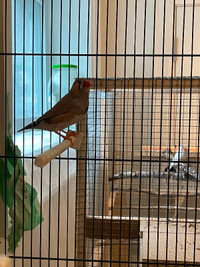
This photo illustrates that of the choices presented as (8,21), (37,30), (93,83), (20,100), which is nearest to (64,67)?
(37,30)

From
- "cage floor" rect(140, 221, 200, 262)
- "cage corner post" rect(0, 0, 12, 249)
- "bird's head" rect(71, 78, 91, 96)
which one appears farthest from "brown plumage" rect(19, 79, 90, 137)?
"cage floor" rect(140, 221, 200, 262)

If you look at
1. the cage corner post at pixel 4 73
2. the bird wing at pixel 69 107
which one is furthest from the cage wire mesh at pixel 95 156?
the bird wing at pixel 69 107

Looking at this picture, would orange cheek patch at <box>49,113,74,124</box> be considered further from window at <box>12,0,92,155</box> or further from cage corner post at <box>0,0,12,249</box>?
window at <box>12,0,92,155</box>

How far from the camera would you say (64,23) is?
264 cm

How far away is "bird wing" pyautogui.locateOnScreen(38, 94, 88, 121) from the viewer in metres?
1.22

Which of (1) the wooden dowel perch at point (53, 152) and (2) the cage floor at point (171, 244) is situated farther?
(2) the cage floor at point (171, 244)

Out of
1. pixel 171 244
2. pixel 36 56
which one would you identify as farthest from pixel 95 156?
pixel 36 56

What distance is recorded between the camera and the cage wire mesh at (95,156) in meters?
1.40

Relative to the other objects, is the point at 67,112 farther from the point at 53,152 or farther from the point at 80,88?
the point at 53,152

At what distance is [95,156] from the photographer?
1422 mm

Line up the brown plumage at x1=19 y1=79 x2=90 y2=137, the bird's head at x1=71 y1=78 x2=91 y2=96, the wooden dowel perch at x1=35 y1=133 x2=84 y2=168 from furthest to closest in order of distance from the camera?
the bird's head at x1=71 y1=78 x2=91 y2=96
the brown plumage at x1=19 y1=79 x2=90 y2=137
the wooden dowel perch at x1=35 y1=133 x2=84 y2=168

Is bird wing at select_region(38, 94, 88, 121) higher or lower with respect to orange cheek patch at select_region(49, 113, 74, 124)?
higher

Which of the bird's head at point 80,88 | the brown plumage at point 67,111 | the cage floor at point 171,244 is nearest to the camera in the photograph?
the brown plumage at point 67,111

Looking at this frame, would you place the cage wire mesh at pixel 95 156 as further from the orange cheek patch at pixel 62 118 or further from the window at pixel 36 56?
the orange cheek patch at pixel 62 118
